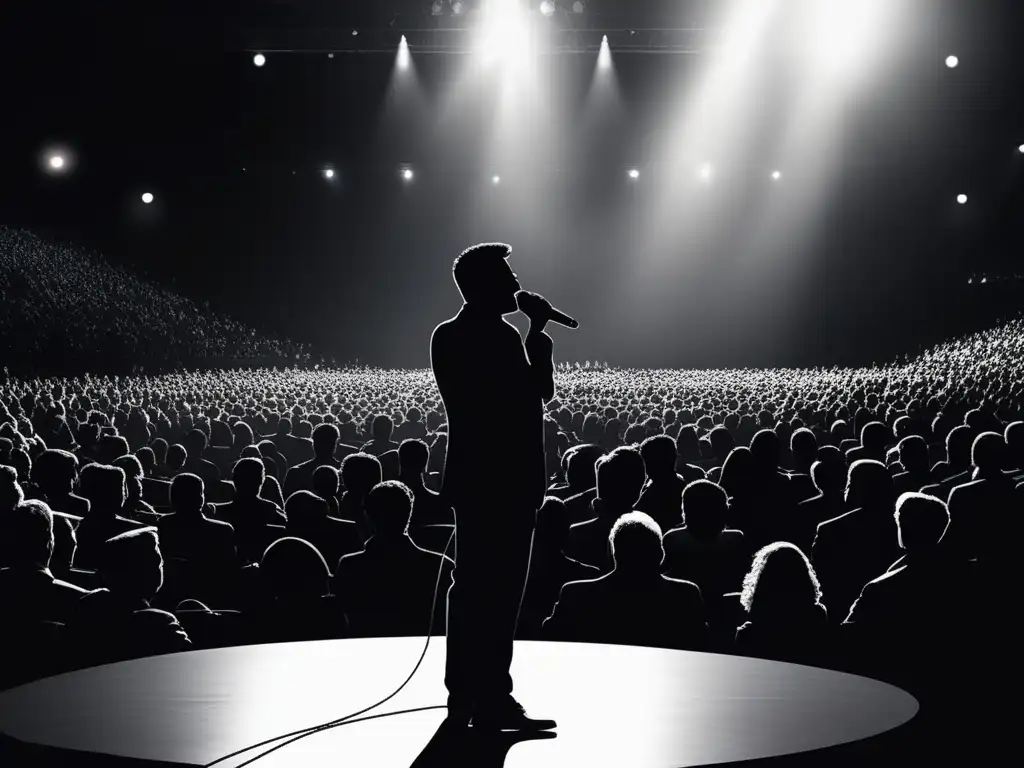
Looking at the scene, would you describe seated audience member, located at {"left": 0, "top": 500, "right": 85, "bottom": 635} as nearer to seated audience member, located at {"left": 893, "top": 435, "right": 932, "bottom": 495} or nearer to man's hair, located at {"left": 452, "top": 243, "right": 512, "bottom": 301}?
man's hair, located at {"left": 452, "top": 243, "right": 512, "bottom": 301}

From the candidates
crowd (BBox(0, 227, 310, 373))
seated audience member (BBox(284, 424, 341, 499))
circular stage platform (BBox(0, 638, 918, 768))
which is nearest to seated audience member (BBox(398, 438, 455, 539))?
seated audience member (BBox(284, 424, 341, 499))

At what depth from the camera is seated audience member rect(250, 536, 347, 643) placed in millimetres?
4148

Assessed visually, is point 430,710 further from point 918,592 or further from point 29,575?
point 918,592

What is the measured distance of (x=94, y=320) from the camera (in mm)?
29266

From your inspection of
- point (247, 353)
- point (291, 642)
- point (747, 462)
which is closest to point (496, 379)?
point (291, 642)

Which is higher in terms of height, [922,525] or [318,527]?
[318,527]

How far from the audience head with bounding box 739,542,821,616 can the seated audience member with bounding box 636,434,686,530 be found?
6.61 feet

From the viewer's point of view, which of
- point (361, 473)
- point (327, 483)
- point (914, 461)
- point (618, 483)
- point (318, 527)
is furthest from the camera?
point (914, 461)

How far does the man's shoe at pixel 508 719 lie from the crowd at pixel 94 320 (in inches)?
1015

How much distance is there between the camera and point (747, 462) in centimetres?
600

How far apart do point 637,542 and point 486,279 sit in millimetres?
1236

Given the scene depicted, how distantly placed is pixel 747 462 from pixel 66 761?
13.7 feet

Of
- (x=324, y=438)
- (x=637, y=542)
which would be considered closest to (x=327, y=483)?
(x=324, y=438)

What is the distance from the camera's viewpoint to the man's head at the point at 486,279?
317 cm
